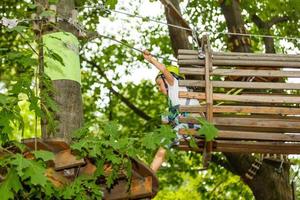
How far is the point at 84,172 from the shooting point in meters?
4.80

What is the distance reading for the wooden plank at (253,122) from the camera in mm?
5125

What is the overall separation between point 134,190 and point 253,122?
1.26 metres

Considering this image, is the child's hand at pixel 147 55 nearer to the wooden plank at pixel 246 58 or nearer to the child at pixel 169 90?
the child at pixel 169 90

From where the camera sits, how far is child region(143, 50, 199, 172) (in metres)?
5.43

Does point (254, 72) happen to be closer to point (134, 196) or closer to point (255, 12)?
point (134, 196)

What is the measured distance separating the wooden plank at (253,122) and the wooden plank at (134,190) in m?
0.66

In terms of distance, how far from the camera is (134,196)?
15.9 ft

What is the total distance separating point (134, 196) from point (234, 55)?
156 centimetres

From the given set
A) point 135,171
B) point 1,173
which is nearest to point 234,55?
point 135,171

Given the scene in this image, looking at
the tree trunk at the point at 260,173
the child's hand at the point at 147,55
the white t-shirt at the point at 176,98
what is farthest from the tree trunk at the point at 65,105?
the tree trunk at the point at 260,173

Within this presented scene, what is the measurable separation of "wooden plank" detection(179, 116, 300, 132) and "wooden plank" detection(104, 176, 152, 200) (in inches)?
26.1

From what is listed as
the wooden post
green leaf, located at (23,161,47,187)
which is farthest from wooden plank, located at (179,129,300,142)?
green leaf, located at (23,161,47,187)

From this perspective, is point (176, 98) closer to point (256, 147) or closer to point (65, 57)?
point (256, 147)

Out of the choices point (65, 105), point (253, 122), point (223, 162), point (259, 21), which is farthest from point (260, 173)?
point (65, 105)
